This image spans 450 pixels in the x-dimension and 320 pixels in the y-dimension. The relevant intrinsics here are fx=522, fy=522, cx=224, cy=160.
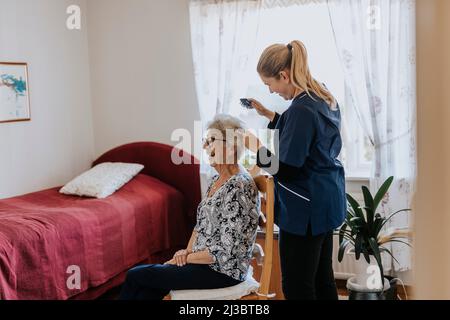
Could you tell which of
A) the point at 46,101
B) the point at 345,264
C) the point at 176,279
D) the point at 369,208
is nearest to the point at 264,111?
the point at 176,279

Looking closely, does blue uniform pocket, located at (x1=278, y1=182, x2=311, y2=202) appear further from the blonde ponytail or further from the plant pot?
the plant pot

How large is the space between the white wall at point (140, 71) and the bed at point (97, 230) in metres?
0.18

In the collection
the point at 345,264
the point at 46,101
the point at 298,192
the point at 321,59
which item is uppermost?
the point at 321,59

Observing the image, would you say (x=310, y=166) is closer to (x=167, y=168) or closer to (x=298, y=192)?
(x=298, y=192)

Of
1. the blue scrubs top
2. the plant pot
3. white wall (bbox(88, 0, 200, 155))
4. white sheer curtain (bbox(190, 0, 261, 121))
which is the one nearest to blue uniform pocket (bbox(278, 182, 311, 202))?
the blue scrubs top

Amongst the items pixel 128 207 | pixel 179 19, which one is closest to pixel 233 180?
pixel 128 207

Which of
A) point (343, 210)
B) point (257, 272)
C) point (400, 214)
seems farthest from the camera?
point (400, 214)

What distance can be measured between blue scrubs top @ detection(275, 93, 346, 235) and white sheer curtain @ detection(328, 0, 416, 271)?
1138 mm

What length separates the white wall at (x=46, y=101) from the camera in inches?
127

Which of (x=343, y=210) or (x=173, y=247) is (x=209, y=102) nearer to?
(x=173, y=247)

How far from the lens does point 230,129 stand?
2020 millimetres

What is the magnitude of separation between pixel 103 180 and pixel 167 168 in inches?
18.5

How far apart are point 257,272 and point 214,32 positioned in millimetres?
1539

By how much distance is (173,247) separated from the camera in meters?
3.46
